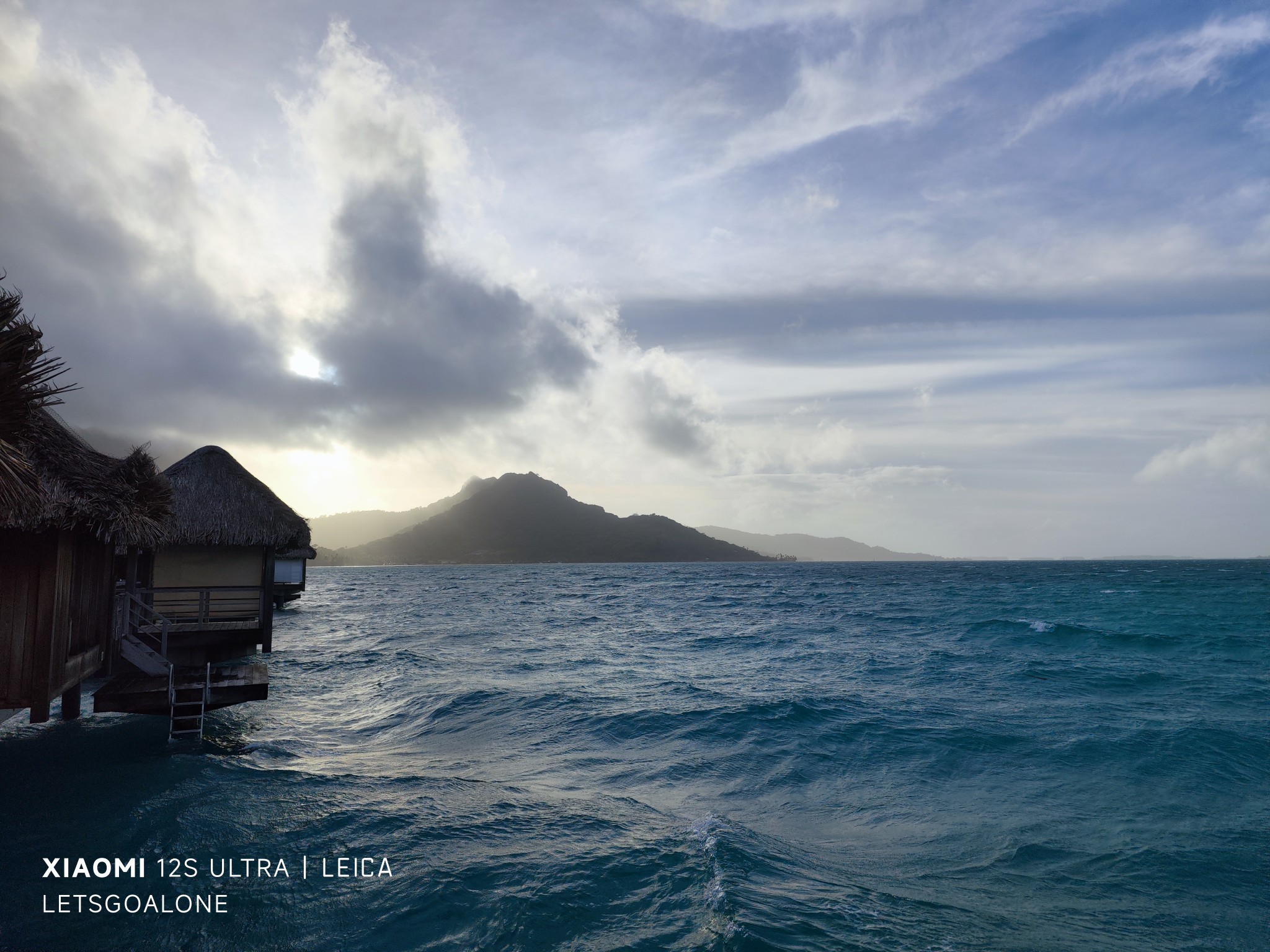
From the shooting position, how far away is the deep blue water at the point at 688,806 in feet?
25.8

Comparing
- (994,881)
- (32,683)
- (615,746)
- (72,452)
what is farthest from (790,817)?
(72,452)

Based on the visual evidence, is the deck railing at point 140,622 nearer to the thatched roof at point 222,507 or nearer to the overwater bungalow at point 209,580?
the overwater bungalow at point 209,580

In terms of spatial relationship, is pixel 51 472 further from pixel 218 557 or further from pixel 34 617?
pixel 218 557

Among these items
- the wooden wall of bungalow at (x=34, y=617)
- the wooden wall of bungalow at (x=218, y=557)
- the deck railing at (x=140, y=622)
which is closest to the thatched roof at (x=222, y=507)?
the wooden wall of bungalow at (x=218, y=557)

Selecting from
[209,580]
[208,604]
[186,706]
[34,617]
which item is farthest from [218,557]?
[34,617]

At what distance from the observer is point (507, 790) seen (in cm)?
1212

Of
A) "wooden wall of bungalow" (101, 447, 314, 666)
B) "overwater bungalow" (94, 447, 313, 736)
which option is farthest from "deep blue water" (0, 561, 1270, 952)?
"wooden wall of bungalow" (101, 447, 314, 666)

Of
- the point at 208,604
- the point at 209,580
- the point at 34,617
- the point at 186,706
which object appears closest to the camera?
the point at 34,617

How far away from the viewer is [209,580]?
1912cm

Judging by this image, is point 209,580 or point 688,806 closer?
point 688,806

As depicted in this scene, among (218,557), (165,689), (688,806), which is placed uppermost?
(218,557)

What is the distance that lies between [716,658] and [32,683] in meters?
23.2

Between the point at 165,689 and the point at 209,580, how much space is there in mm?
5644

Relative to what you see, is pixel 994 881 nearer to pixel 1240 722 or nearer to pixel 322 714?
pixel 1240 722
